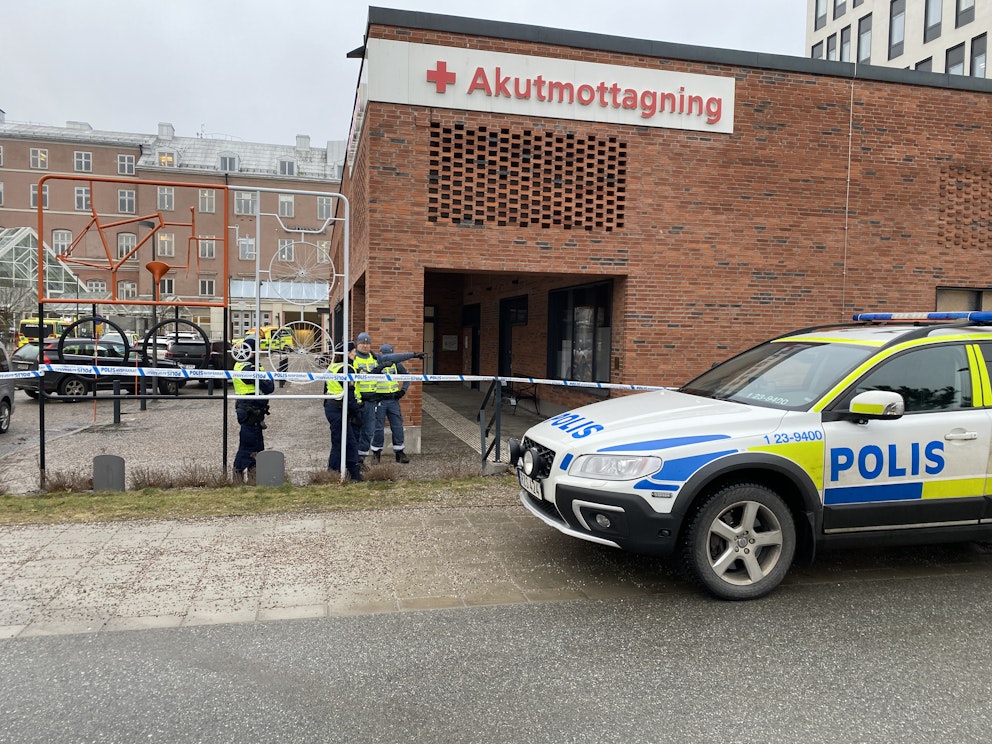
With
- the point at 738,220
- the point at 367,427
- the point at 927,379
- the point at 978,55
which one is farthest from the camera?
the point at 978,55

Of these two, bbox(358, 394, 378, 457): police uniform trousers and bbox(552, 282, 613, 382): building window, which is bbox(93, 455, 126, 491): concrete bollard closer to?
bbox(358, 394, 378, 457): police uniform trousers

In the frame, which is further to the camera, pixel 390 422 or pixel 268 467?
pixel 390 422

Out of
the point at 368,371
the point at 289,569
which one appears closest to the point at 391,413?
the point at 368,371

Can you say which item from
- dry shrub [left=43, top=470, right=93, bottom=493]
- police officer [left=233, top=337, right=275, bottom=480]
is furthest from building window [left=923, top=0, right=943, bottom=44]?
dry shrub [left=43, top=470, right=93, bottom=493]

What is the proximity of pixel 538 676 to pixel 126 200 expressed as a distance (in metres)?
68.2

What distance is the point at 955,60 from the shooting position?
113 feet

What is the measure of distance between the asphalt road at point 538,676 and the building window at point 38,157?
230ft

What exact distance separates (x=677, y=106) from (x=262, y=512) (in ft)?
27.4

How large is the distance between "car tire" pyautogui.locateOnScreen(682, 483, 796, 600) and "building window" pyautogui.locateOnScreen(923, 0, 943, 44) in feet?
133

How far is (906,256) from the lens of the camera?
39.1ft

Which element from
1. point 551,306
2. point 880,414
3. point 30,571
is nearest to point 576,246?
point 551,306

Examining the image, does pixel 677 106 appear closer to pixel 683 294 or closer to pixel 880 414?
pixel 683 294

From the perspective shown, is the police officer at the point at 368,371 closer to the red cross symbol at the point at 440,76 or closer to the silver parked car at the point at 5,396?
the red cross symbol at the point at 440,76

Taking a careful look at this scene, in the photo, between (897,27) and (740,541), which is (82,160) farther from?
(740,541)
